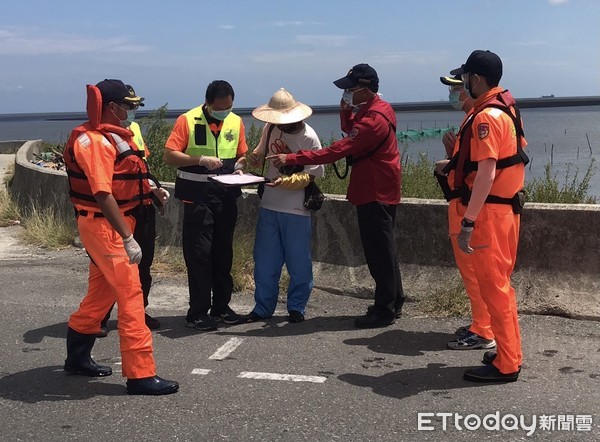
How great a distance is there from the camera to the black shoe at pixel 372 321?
6.50m

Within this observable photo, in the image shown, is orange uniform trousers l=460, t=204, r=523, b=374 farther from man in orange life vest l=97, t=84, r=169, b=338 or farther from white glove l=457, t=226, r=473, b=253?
man in orange life vest l=97, t=84, r=169, b=338

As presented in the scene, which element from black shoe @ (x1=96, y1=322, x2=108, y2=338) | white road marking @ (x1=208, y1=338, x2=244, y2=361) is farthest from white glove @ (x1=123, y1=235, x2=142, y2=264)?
black shoe @ (x1=96, y1=322, x2=108, y2=338)

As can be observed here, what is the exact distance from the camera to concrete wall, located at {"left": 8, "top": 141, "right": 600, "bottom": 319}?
6590mm

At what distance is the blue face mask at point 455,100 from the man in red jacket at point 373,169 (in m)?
0.53

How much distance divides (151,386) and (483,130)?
2533mm

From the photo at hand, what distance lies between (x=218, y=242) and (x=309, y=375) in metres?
1.81

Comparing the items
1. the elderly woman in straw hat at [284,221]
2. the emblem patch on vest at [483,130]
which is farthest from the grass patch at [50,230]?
the emblem patch on vest at [483,130]

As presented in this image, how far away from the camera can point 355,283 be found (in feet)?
24.5

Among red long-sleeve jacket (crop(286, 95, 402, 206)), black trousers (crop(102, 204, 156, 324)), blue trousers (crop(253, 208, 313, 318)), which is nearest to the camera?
black trousers (crop(102, 204, 156, 324))

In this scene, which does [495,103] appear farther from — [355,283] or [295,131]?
[355,283]

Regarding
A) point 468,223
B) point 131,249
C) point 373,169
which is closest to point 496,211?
Answer: point 468,223

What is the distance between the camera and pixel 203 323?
651 centimetres

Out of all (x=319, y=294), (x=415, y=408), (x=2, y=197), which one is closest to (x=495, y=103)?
(x=415, y=408)

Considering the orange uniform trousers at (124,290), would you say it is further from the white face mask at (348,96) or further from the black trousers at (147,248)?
the white face mask at (348,96)
